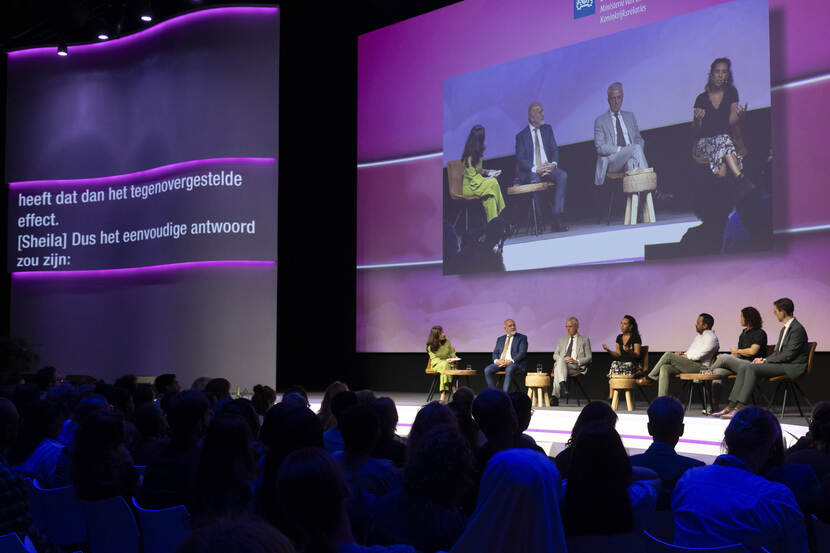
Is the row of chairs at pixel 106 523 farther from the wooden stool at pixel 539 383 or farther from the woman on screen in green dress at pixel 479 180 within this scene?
the woman on screen in green dress at pixel 479 180

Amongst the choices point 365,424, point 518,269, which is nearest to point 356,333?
point 518,269

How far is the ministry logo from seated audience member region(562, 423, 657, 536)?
319 inches

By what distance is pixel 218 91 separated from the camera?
456 inches

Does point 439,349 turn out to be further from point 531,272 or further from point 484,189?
point 484,189

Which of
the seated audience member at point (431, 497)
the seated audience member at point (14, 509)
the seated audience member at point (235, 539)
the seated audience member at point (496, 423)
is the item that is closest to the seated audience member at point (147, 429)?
the seated audience member at point (14, 509)

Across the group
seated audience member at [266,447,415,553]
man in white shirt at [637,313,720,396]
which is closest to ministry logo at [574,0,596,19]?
man in white shirt at [637,313,720,396]

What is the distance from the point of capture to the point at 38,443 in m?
3.45

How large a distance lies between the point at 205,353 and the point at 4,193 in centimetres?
488

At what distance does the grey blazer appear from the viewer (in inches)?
336

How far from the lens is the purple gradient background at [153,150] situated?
37.2 ft

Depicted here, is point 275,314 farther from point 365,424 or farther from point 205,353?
point 365,424

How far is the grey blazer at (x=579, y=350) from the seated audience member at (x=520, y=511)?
714cm

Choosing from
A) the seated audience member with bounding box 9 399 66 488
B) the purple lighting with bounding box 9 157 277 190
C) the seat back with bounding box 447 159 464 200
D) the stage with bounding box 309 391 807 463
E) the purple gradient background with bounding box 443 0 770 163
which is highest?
the purple gradient background with bounding box 443 0 770 163

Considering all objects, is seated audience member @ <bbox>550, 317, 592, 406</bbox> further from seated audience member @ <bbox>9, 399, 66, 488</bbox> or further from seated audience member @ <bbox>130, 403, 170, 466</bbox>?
seated audience member @ <bbox>9, 399, 66, 488</bbox>
